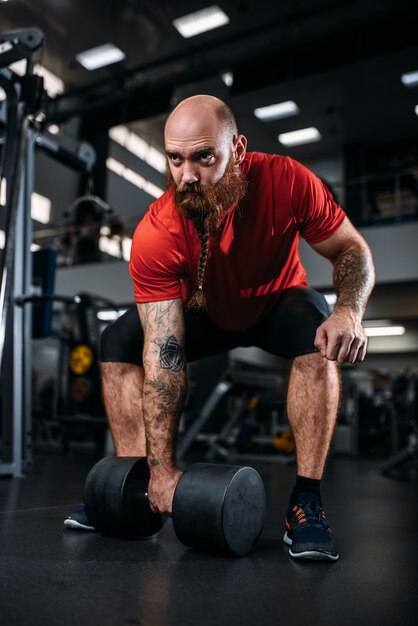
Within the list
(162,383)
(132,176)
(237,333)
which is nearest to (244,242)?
(237,333)

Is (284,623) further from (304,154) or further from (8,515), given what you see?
(304,154)

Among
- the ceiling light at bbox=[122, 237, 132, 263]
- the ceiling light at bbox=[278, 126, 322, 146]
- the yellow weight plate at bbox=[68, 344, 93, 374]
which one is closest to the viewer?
the yellow weight plate at bbox=[68, 344, 93, 374]

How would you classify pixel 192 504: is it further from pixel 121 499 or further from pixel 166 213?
pixel 166 213

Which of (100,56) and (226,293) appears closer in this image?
(226,293)

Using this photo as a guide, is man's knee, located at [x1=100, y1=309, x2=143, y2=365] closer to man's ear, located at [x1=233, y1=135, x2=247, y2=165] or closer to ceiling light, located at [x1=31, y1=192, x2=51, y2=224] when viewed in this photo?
man's ear, located at [x1=233, y1=135, x2=247, y2=165]

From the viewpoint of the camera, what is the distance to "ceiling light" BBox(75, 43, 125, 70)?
277 inches

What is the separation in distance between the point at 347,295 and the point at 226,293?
0.26 m

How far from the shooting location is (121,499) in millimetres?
1071

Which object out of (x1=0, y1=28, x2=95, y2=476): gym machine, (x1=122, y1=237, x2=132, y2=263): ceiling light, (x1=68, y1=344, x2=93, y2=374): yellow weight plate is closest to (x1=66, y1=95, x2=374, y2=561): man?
(x1=0, y1=28, x2=95, y2=476): gym machine

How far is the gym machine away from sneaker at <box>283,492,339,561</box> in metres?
1.08

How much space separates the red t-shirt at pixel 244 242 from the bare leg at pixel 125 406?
0.20 metres

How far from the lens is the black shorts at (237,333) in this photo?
1.19m

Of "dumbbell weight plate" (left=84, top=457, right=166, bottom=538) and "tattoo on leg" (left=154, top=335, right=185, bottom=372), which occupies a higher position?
"tattoo on leg" (left=154, top=335, right=185, bottom=372)

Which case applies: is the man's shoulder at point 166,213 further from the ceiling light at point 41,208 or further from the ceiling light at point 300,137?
the ceiling light at point 300,137
